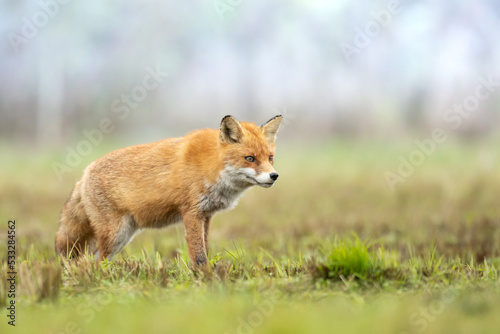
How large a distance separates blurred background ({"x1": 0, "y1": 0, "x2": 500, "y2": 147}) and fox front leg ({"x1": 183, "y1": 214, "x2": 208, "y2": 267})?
4118cm

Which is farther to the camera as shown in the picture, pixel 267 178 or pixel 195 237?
pixel 195 237

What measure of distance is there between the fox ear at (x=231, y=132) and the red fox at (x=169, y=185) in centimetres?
1

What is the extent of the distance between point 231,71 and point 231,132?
52.2 meters

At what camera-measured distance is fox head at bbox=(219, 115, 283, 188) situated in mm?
5746

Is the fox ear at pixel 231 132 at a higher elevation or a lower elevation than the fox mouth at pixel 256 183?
higher

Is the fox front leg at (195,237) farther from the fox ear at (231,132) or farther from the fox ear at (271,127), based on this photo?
the fox ear at (271,127)

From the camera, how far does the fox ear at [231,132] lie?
5.82m

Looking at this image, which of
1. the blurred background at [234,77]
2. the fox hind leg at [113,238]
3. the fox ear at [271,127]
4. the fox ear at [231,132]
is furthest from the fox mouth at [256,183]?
the blurred background at [234,77]

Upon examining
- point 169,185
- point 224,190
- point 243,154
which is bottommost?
point 224,190

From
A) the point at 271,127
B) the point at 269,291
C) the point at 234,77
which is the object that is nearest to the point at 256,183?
the point at 271,127

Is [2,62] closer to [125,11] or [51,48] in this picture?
[125,11]

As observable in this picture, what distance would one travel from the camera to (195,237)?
5.91m

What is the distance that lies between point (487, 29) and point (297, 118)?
1841cm

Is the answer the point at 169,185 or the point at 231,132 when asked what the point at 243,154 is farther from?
Answer: the point at 169,185
